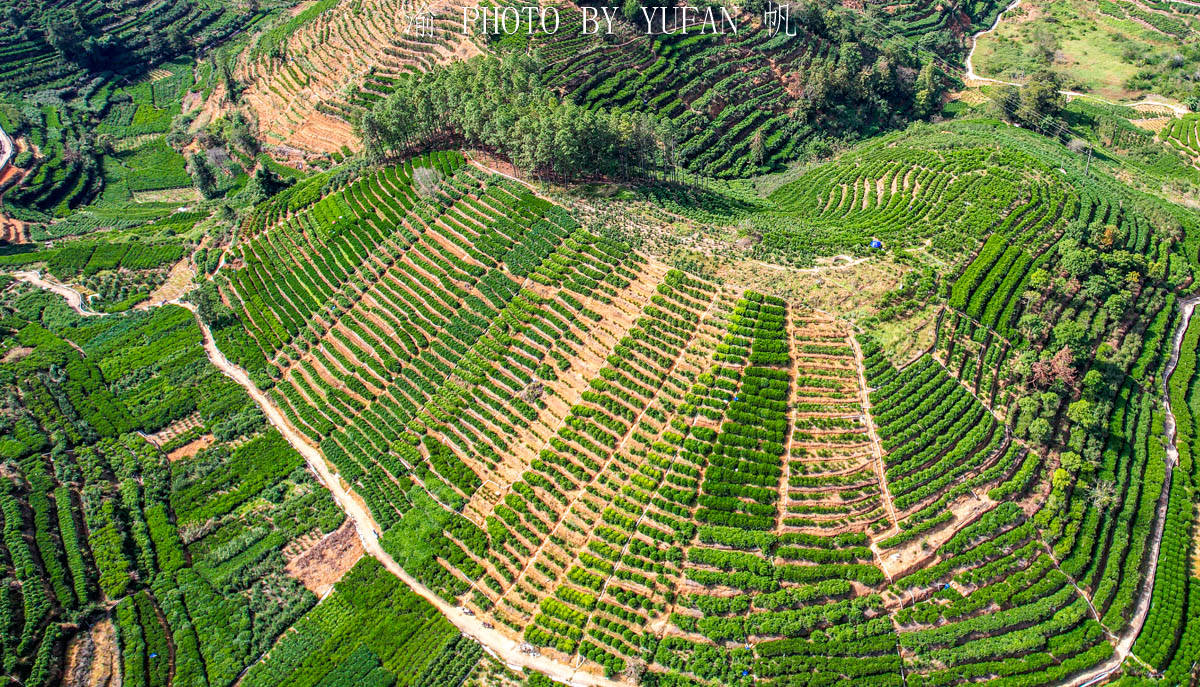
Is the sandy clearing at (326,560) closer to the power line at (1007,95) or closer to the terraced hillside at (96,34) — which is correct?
the power line at (1007,95)

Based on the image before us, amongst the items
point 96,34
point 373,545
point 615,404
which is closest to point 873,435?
point 615,404

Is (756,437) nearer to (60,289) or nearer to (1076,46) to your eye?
(60,289)

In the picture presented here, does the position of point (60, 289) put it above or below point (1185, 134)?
below

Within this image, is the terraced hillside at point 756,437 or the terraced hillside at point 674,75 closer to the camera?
the terraced hillside at point 756,437

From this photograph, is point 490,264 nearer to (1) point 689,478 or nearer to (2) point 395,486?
(2) point 395,486

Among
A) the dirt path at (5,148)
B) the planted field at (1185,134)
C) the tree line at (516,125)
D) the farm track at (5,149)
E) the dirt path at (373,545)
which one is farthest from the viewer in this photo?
the dirt path at (5,148)

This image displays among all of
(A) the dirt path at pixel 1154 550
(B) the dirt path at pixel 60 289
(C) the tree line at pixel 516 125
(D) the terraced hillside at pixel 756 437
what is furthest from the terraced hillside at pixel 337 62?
(A) the dirt path at pixel 1154 550

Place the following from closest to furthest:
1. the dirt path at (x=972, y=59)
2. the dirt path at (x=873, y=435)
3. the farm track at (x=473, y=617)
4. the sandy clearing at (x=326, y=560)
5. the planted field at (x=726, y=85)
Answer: the farm track at (x=473, y=617)
the dirt path at (x=873, y=435)
the sandy clearing at (x=326, y=560)
the planted field at (x=726, y=85)
the dirt path at (x=972, y=59)
